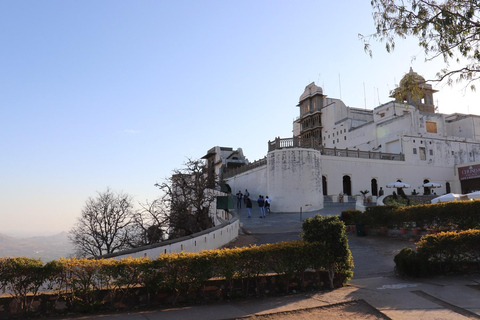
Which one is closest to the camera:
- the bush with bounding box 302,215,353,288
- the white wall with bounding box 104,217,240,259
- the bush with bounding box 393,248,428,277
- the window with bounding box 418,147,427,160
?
the bush with bounding box 302,215,353,288

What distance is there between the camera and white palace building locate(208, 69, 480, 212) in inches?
1235

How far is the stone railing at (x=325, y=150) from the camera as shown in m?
32.3

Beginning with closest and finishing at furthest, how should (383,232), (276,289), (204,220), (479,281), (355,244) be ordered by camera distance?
(276,289), (479,281), (355,244), (383,232), (204,220)

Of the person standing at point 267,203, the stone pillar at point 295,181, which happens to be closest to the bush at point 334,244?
the person standing at point 267,203

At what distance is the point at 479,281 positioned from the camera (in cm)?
767

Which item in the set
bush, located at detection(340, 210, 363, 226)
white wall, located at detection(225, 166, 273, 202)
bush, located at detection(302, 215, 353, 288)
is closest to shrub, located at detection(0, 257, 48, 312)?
bush, located at detection(302, 215, 353, 288)

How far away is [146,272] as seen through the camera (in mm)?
6336

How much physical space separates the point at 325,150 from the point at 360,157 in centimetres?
406

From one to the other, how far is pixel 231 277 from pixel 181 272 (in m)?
0.96

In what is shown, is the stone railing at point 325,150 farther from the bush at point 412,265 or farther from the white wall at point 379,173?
the bush at point 412,265

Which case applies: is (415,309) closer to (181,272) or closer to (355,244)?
(181,272)

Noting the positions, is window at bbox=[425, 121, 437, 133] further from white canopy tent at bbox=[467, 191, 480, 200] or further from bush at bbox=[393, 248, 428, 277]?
bush at bbox=[393, 248, 428, 277]

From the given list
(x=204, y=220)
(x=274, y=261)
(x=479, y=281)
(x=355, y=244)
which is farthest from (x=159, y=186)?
(x=479, y=281)

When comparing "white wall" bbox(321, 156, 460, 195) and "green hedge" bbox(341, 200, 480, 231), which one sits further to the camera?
"white wall" bbox(321, 156, 460, 195)
